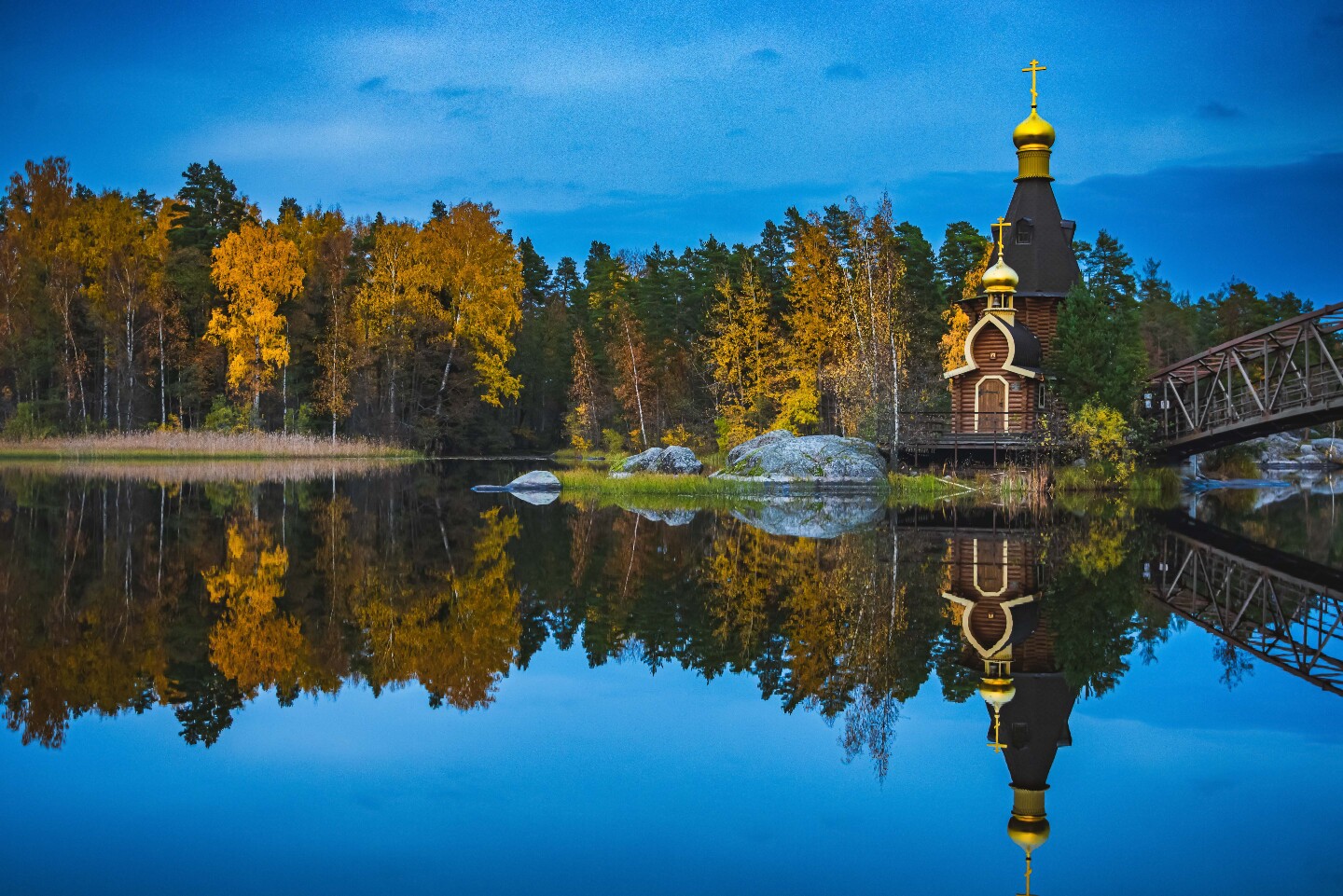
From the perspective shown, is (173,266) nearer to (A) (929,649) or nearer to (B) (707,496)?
(B) (707,496)

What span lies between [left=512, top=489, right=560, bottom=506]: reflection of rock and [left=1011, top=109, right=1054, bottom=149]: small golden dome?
20182 millimetres

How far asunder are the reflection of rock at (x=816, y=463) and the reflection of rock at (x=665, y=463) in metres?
1.18

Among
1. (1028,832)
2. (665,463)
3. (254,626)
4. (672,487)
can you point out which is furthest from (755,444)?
(1028,832)

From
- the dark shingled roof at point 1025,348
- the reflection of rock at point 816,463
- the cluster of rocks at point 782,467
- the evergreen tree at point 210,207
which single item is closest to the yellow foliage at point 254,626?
the cluster of rocks at point 782,467

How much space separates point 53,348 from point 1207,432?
48.5 meters

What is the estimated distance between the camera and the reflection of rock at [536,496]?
30.2m

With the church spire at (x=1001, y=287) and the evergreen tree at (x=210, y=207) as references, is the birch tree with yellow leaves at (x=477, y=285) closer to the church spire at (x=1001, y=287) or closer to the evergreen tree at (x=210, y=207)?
the evergreen tree at (x=210, y=207)

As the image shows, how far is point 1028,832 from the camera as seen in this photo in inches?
259

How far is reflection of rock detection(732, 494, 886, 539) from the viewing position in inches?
872

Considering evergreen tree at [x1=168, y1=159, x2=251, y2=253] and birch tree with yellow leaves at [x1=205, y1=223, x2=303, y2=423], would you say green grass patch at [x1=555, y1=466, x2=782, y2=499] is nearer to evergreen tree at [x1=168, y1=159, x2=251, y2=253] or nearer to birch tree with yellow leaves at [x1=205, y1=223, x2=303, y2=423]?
birch tree with yellow leaves at [x1=205, y1=223, x2=303, y2=423]

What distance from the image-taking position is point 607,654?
11242mm

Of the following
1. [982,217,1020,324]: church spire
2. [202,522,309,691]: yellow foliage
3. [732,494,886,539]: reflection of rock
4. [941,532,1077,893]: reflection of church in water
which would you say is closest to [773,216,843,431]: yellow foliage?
[982,217,1020,324]: church spire

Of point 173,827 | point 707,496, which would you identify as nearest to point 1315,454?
point 707,496

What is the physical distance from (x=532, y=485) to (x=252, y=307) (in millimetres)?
22647
